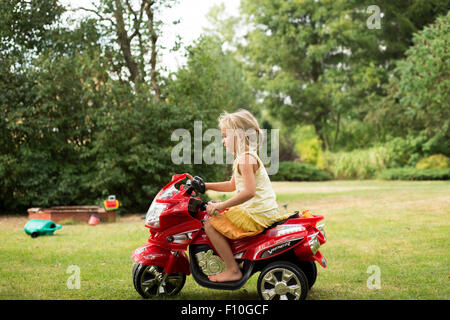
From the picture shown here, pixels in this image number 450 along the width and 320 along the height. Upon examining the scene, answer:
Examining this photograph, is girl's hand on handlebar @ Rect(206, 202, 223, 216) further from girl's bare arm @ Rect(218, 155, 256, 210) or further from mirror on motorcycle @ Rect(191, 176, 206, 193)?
mirror on motorcycle @ Rect(191, 176, 206, 193)

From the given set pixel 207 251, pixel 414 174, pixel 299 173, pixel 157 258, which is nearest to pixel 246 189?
pixel 207 251

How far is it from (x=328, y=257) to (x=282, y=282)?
105 inches

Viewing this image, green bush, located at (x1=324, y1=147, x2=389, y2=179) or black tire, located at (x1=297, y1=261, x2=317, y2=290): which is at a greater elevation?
green bush, located at (x1=324, y1=147, x2=389, y2=179)

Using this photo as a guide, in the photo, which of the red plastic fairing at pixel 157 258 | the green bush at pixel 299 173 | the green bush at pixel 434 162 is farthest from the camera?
the green bush at pixel 299 173

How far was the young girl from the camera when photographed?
4.31 metres

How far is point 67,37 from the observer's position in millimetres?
13711

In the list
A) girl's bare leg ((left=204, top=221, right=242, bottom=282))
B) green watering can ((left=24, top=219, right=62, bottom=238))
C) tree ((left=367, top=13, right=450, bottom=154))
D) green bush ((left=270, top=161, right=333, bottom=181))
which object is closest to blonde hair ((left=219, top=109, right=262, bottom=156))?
girl's bare leg ((left=204, top=221, right=242, bottom=282))

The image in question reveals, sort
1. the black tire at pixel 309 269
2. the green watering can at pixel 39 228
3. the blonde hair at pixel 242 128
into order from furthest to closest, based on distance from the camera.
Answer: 1. the green watering can at pixel 39 228
2. the black tire at pixel 309 269
3. the blonde hair at pixel 242 128

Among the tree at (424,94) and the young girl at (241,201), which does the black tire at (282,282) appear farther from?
the tree at (424,94)

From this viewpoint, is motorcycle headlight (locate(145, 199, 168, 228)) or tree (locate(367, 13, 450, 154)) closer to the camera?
motorcycle headlight (locate(145, 199, 168, 228))

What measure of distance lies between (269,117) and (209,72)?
20171 millimetres

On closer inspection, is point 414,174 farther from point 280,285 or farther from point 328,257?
point 280,285

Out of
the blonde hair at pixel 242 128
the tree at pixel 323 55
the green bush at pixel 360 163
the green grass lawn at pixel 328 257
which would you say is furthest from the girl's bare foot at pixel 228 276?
the tree at pixel 323 55

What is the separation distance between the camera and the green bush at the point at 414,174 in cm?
2230
